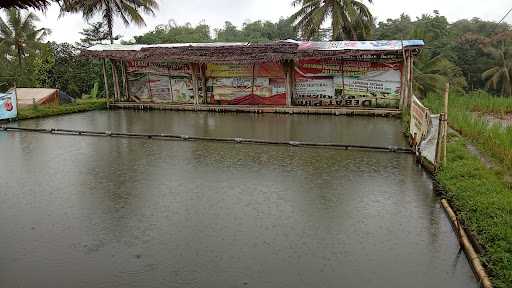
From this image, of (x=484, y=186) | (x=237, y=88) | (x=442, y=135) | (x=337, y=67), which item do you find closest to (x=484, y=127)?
(x=442, y=135)

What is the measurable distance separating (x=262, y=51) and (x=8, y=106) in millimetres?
8891

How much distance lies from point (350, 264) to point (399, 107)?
42.8 ft

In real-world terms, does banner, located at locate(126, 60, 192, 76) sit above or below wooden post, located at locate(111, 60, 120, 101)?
above

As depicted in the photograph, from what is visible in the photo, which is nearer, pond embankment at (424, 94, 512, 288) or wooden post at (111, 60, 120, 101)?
pond embankment at (424, 94, 512, 288)

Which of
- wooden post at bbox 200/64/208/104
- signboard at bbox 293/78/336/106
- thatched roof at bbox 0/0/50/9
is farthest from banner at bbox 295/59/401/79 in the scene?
thatched roof at bbox 0/0/50/9

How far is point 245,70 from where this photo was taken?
1919 centimetres

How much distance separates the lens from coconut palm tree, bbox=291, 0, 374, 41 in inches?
920

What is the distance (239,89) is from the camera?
64.0 feet

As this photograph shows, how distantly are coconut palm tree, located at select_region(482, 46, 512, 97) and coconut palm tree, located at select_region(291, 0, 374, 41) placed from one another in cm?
1310

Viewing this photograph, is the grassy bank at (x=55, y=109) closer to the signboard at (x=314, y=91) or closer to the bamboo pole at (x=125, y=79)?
the bamboo pole at (x=125, y=79)

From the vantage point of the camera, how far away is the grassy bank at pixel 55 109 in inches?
682

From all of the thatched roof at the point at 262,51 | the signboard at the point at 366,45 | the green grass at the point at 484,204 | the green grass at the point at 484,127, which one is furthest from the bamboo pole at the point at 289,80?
the green grass at the point at 484,204

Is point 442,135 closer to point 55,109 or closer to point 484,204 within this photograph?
point 484,204

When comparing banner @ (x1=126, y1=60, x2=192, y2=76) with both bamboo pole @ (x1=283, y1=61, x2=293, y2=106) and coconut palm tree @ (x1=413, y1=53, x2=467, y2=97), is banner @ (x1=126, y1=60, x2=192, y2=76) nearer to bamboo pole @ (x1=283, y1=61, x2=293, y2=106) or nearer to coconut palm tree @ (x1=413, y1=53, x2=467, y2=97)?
bamboo pole @ (x1=283, y1=61, x2=293, y2=106)
